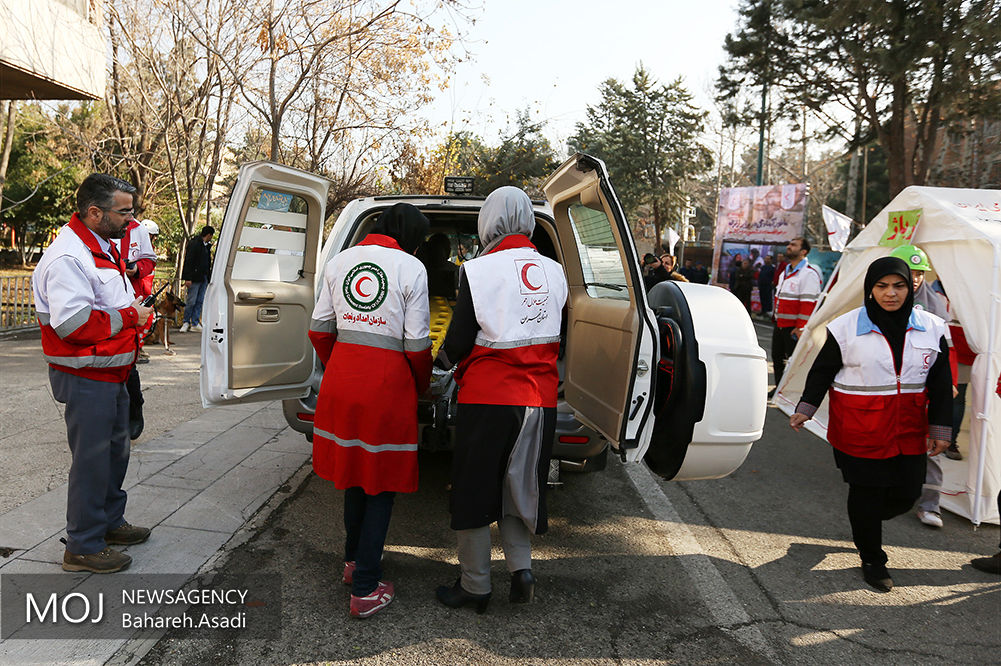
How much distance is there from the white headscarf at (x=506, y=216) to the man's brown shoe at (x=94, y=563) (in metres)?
2.33

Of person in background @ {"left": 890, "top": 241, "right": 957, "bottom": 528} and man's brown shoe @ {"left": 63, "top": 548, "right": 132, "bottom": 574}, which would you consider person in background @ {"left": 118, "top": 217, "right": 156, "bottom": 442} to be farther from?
person in background @ {"left": 890, "top": 241, "right": 957, "bottom": 528}

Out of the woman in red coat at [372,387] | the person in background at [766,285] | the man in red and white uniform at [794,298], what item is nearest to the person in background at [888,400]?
the woman in red coat at [372,387]

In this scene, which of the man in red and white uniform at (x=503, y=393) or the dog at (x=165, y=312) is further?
the dog at (x=165, y=312)

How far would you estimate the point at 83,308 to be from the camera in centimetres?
313

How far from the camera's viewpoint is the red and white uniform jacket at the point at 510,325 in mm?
3170

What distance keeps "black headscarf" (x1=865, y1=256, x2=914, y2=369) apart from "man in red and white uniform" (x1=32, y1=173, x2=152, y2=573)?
3.85 m

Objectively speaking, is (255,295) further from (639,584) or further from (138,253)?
(639,584)

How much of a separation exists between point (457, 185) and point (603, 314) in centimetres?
190

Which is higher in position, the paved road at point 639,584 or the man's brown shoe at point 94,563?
the man's brown shoe at point 94,563

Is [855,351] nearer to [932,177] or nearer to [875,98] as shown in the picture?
[875,98]

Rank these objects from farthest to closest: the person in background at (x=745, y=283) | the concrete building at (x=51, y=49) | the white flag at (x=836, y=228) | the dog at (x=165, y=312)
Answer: the person in background at (x=745, y=283) < the white flag at (x=836, y=228) < the dog at (x=165, y=312) < the concrete building at (x=51, y=49)

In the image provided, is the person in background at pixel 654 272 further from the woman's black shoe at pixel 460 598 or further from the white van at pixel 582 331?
the woman's black shoe at pixel 460 598

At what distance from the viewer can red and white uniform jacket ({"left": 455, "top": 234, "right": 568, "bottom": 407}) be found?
125 inches

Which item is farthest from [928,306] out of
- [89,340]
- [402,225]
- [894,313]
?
[89,340]
